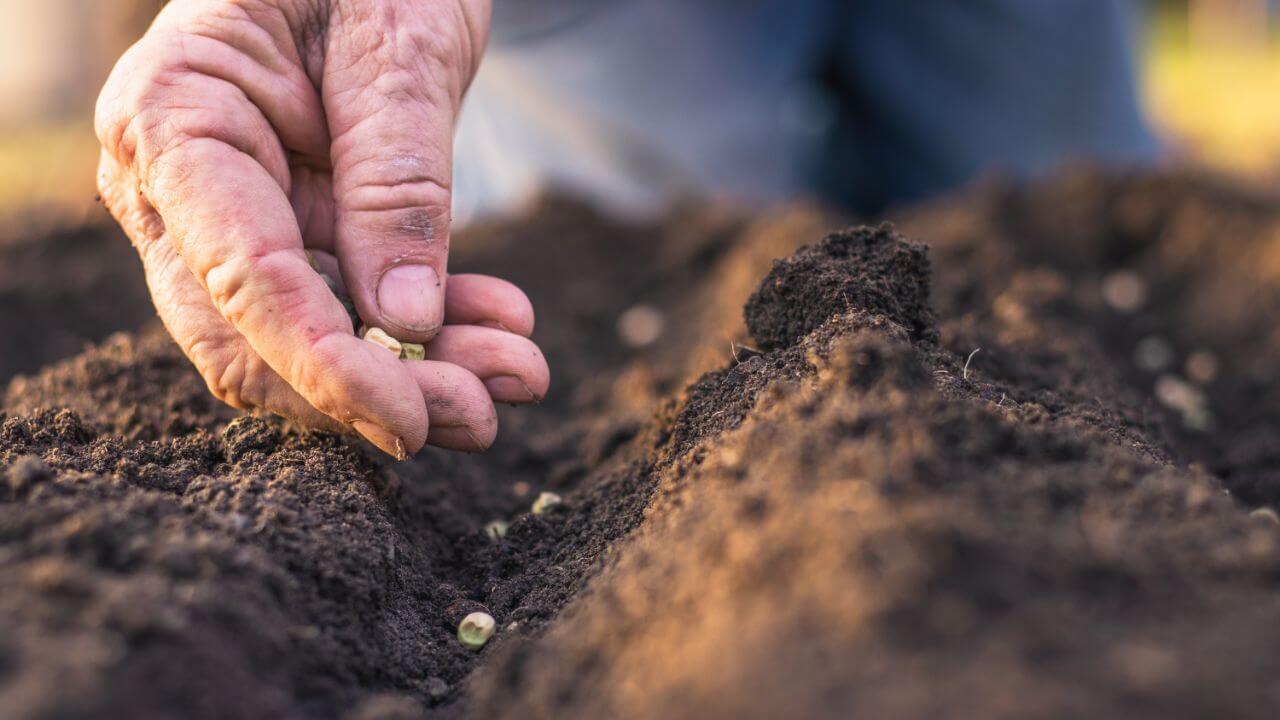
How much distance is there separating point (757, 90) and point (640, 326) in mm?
1913

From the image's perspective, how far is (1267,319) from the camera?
2.88 m

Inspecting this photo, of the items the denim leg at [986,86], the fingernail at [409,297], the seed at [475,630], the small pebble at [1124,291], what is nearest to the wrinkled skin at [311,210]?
the fingernail at [409,297]

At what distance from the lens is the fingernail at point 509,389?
165 centimetres

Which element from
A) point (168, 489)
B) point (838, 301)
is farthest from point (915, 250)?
point (168, 489)

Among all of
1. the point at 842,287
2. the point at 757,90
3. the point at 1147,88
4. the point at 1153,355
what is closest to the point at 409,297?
the point at 842,287

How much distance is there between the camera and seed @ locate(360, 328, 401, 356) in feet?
5.05

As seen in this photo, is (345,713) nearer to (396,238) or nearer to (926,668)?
Result: (926,668)

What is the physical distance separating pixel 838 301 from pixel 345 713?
0.96 meters

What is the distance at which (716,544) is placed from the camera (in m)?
1.04

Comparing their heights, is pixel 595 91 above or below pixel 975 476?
above

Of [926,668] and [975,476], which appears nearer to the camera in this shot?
[926,668]

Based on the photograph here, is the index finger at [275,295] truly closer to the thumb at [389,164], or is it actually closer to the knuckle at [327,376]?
the knuckle at [327,376]

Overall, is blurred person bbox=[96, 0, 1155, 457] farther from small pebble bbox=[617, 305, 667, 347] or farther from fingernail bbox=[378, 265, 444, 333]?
small pebble bbox=[617, 305, 667, 347]

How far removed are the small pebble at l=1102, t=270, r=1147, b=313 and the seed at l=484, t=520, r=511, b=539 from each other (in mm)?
2297
